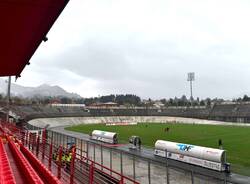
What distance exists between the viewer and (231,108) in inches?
3711

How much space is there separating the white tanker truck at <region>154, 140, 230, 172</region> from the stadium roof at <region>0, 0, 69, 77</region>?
45.8ft

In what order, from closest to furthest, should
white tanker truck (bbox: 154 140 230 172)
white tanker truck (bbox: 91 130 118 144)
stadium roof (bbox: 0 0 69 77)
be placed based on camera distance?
stadium roof (bbox: 0 0 69 77) < white tanker truck (bbox: 154 140 230 172) < white tanker truck (bbox: 91 130 118 144)

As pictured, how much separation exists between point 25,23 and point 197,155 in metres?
17.5

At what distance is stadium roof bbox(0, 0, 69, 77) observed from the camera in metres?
4.93

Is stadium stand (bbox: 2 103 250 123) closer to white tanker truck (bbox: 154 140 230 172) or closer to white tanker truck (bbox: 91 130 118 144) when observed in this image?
white tanker truck (bbox: 91 130 118 144)

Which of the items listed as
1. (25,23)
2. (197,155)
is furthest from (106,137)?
(25,23)

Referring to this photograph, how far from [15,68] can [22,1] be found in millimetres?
7744

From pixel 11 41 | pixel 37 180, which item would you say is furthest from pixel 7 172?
pixel 11 41

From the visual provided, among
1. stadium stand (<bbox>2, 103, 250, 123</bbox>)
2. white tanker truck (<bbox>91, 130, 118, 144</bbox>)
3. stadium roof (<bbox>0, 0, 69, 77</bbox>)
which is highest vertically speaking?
stadium roof (<bbox>0, 0, 69, 77</bbox>)

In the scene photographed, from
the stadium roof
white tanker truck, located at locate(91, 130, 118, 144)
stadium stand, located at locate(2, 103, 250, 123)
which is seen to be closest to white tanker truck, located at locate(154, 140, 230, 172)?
white tanker truck, located at locate(91, 130, 118, 144)

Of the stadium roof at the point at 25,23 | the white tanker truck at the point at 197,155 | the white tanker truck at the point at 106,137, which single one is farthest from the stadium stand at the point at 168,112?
the stadium roof at the point at 25,23

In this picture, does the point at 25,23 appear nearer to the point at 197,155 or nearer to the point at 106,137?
the point at 197,155

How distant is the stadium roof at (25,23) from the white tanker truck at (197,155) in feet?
45.8

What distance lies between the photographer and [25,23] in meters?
6.01
